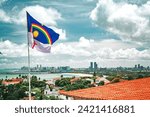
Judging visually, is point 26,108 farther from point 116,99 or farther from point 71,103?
point 116,99

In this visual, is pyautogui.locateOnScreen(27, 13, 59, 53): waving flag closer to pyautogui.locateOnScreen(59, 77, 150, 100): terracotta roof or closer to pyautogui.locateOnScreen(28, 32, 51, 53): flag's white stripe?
pyautogui.locateOnScreen(28, 32, 51, 53): flag's white stripe

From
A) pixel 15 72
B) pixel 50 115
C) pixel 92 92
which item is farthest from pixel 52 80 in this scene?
pixel 50 115

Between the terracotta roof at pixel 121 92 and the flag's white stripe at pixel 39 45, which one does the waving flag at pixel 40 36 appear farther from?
the terracotta roof at pixel 121 92

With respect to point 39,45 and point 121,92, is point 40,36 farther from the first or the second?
point 121,92

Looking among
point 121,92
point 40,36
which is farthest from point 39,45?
point 121,92

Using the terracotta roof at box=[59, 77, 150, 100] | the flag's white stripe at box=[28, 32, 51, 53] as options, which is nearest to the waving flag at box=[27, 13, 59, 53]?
the flag's white stripe at box=[28, 32, 51, 53]

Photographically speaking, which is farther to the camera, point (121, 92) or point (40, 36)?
point (40, 36)
